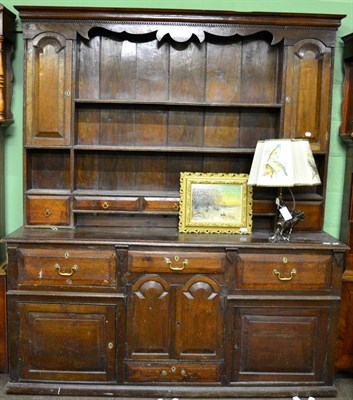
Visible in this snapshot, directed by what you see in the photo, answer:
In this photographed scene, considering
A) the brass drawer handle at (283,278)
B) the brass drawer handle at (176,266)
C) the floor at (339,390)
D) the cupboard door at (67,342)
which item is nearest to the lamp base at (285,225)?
the brass drawer handle at (283,278)

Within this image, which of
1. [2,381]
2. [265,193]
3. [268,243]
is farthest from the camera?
[265,193]

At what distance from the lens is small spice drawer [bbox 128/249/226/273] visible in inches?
102

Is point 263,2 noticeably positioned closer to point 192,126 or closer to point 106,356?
point 192,126

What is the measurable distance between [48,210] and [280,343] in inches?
63.8

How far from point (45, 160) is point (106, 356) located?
129 centimetres

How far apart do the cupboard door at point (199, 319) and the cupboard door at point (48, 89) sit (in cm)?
117

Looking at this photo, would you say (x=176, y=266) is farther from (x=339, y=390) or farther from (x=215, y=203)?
(x=339, y=390)

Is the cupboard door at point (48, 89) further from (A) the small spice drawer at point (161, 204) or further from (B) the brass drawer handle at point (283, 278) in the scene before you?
(B) the brass drawer handle at point (283, 278)

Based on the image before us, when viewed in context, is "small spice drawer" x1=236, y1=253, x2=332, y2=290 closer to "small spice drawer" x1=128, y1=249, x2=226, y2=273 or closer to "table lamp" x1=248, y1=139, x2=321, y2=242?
"small spice drawer" x1=128, y1=249, x2=226, y2=273

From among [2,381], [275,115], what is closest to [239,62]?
[275,115]

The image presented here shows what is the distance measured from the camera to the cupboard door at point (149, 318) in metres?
2.62

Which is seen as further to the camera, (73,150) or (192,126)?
(192,126)

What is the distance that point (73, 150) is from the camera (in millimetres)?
2820

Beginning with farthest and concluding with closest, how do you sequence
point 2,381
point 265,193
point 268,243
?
point 265,193
point 2,381
point 268,243
